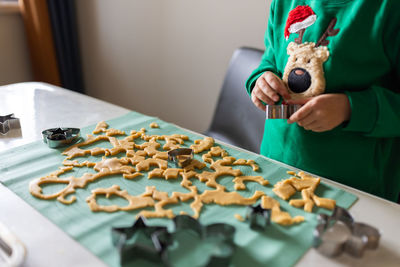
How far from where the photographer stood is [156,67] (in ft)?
6.40

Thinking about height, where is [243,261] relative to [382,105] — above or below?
below

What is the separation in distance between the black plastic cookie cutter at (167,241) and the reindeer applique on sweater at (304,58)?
1.29 ft

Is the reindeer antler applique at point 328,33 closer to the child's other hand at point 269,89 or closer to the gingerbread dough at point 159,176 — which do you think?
the child's other hand at point 269,89

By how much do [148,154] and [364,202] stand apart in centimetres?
43

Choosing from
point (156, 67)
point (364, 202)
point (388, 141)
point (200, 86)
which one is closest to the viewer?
point (364, 202)

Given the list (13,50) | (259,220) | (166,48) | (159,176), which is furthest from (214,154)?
(13,50)

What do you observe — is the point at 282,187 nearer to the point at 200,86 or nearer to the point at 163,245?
the point at 163,245

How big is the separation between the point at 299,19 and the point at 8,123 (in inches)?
29.6

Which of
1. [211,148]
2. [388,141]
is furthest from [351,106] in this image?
[211,148]

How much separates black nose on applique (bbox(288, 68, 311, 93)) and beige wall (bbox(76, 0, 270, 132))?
2.59 feet

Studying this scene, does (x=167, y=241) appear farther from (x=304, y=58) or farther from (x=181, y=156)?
(x=304, y=58)

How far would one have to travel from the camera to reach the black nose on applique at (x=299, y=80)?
73 centimetres

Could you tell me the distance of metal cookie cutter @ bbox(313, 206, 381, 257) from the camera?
450mm

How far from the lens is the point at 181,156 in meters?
0.70
